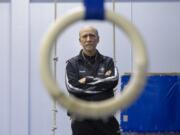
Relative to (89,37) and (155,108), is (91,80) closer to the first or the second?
(89,37)

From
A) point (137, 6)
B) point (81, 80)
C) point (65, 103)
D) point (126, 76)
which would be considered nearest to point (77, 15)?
point (65, 103)

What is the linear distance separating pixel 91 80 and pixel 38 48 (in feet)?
4.82

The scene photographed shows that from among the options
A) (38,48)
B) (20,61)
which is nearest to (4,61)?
(20,61)

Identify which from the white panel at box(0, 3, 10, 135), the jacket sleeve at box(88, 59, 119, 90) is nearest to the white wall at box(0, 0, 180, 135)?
the white panel at box(0, 3, 10, 135)

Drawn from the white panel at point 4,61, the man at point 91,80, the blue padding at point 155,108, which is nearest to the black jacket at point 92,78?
the man at point 91,80

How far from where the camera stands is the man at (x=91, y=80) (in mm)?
2652

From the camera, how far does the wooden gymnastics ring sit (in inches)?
55.1

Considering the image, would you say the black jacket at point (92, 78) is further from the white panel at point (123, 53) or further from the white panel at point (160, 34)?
the white panel at point (160, 34)

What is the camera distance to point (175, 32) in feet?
13.2

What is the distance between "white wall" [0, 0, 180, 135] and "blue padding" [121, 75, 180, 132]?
405 mm

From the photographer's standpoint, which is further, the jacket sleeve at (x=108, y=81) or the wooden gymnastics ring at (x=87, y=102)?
the jacket sleeve at (x=108, y=81)

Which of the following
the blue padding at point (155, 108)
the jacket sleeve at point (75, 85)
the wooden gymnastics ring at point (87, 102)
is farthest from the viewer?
the blue padding at point (155, 108)

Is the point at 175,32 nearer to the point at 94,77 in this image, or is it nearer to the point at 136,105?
the point at 136,105

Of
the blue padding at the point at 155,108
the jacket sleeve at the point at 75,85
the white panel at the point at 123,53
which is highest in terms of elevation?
the white panel at the point at 123,53
